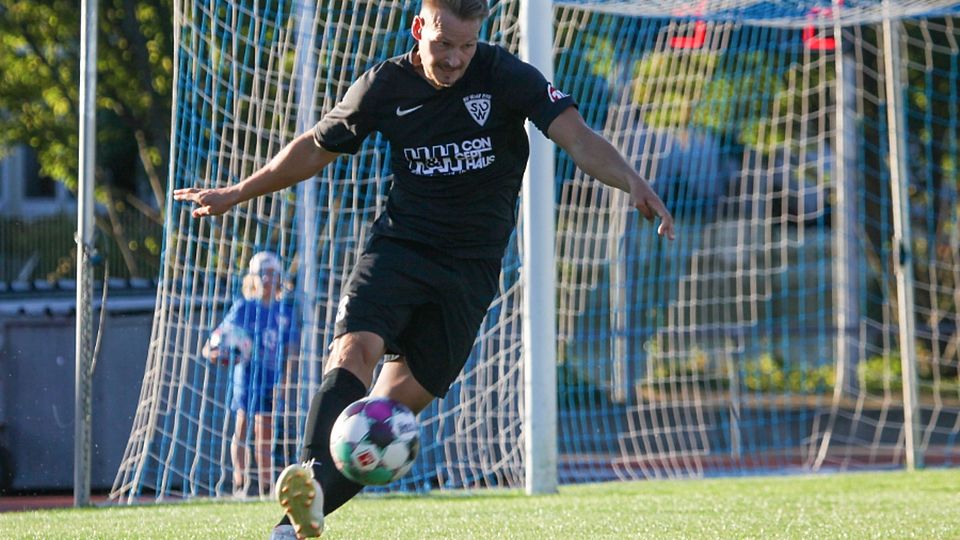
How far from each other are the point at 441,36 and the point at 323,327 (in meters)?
5.67

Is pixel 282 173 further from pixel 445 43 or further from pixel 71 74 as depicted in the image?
pixel 71 74

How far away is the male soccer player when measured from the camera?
4656 millimetres

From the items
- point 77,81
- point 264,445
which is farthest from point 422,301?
point 77,81

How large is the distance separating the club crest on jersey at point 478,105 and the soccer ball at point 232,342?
4861 millimetres

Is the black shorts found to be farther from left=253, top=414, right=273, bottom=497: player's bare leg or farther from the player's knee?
left=253, top=414, right=273, bottom=497: player's bare leg

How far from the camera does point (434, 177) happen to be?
15.9ft

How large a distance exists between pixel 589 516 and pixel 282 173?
Result: 2.76 meters

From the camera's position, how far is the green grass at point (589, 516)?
5.98 metres

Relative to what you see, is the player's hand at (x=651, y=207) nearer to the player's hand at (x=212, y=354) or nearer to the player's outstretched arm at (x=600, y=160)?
the player's outstretched arm at (x=600, y=160)

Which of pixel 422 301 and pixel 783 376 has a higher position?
pixel 422 301

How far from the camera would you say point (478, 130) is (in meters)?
4.80

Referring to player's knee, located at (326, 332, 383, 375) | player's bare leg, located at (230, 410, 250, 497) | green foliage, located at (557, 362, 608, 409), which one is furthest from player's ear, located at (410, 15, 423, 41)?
green foliage, located at (557, 362, 608, 409)

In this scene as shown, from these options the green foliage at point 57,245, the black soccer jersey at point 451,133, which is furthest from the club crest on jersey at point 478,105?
the green foliage at point 57,245

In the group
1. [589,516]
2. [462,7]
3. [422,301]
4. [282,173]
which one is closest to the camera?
[462,7]
